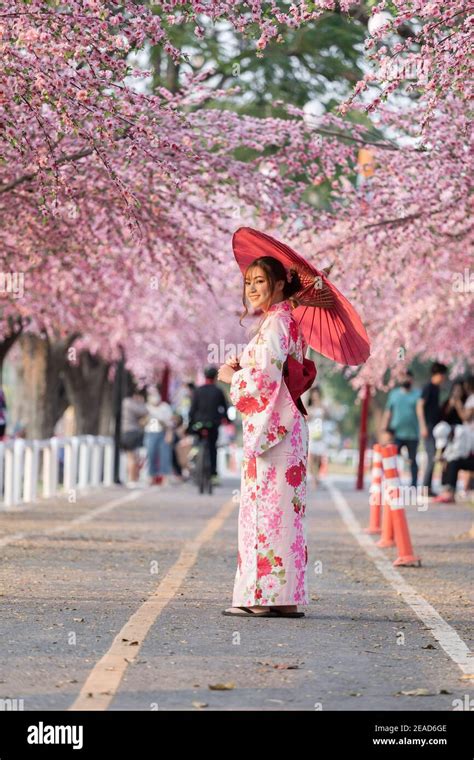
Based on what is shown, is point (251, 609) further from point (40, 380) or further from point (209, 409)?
point (40, 380)

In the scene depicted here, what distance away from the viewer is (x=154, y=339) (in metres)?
47.2

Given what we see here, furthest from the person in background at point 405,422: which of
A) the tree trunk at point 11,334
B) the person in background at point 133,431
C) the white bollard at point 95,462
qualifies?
the person in background at point 133,431

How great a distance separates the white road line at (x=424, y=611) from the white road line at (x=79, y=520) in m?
3.31

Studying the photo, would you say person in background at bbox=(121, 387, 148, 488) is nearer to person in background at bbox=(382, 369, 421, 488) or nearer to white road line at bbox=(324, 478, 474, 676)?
person in background at bbox=(382, 369, 421, 488)

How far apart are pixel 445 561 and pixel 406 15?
20.0 ft

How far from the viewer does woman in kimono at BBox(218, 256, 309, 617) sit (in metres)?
10.5

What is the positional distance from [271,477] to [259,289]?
116cm

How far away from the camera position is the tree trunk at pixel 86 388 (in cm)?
4256

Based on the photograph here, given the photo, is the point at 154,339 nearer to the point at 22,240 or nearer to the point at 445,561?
the point at 22,240

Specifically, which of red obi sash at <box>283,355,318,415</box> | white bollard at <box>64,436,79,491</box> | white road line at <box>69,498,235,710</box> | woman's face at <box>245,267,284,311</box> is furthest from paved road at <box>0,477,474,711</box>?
white bollard at <box>64,436,79,491</box>

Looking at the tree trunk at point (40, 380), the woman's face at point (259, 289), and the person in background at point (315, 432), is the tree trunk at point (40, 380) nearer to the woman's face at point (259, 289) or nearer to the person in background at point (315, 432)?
the person in background at point (315, 432)

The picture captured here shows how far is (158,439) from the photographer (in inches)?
1419

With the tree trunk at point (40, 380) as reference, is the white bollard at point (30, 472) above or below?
below

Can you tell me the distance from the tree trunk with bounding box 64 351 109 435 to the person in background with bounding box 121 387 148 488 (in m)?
5.75
